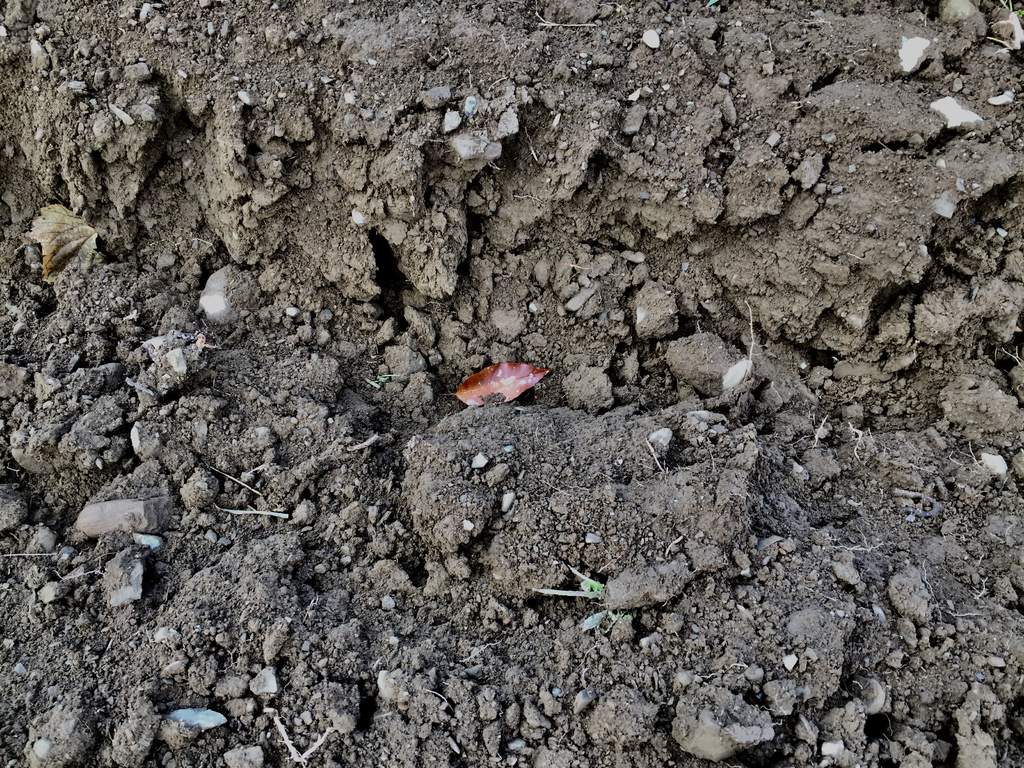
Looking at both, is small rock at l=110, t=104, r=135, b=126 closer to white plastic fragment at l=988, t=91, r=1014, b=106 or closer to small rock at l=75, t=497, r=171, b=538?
small rock at l=75, t=497, r=171, b=538

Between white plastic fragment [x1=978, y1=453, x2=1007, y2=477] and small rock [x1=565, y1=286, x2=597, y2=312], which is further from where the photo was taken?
small rock [x1=565, y1=286, x2=597, y2=312]

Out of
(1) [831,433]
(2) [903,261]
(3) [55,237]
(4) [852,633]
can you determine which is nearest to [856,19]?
(2) [903,261]

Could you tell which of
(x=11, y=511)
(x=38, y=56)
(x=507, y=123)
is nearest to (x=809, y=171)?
(x=507, y=123)

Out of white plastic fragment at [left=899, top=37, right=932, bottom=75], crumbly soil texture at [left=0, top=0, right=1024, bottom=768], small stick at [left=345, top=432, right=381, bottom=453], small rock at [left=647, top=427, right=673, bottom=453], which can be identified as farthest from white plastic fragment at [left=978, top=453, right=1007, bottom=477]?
small stick at [left=345, top=432, right=381, bottom=453]

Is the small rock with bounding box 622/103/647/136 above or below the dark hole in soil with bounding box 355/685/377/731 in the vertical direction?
above

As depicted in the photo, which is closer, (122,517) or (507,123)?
(122,517)

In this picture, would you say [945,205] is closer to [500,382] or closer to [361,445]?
[500,382]
